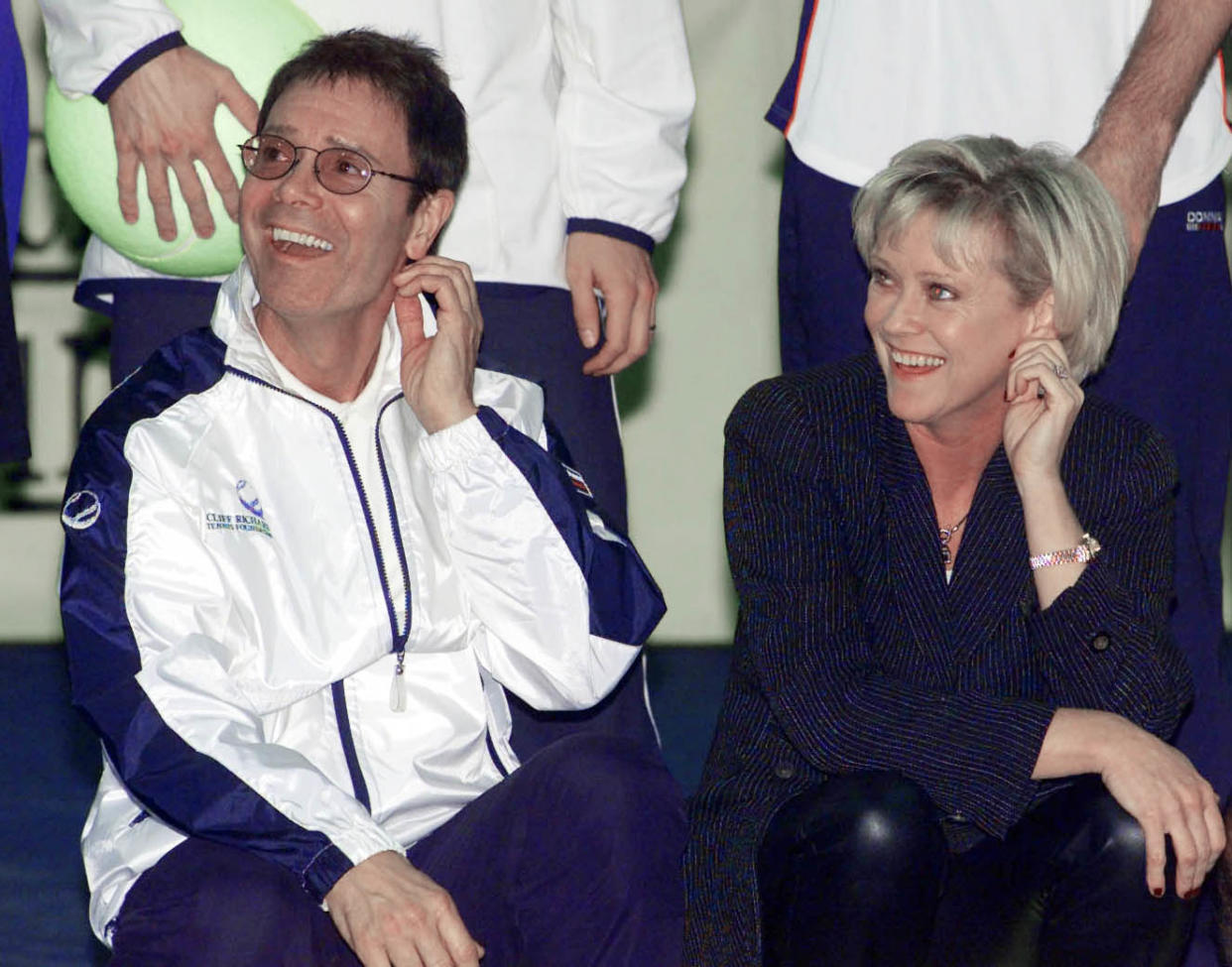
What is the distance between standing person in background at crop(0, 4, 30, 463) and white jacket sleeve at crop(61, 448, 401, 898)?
0.14 m

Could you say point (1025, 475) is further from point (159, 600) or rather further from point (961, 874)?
point (159, 600)

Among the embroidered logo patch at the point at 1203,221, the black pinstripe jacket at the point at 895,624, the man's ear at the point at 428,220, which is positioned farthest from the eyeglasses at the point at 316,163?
the embroidered logo patch at the point at 1203,221

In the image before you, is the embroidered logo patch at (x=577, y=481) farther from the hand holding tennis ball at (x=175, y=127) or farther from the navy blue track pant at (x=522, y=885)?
the hand holding tennis ball at (x=175, y=127)

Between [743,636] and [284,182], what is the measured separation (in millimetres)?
897

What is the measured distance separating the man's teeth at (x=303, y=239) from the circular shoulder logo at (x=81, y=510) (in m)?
0.44

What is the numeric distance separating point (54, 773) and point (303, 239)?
2285mm

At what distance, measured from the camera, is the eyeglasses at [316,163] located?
2400mm

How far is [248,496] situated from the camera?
7.55 feet

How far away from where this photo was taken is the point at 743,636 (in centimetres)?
252

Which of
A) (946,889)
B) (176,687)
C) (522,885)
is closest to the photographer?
(176,687)

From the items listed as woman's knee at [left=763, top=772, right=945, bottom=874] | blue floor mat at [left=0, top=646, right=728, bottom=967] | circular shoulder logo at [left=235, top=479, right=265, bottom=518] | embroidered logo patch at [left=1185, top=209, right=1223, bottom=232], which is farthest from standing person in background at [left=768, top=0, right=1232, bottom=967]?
blue floor mat at [left=0, top=646, right=728, bottom=967]

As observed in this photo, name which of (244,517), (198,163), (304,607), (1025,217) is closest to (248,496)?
(244,517)

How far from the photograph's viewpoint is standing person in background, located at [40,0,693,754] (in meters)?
2.60

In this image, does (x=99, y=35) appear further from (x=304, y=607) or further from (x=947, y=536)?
(x=947, y=536)
